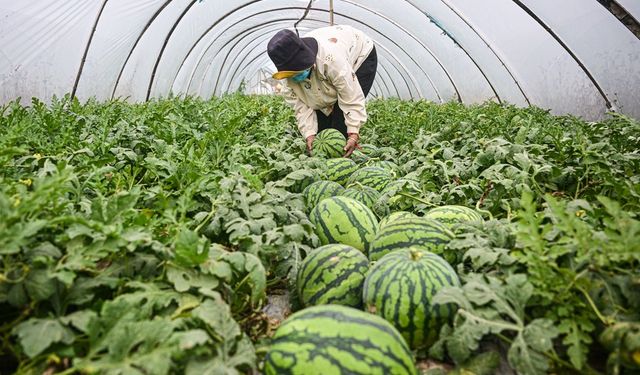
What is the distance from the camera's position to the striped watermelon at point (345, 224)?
260cm

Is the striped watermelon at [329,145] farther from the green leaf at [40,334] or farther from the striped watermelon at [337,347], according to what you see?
the green leaf at [40,334]

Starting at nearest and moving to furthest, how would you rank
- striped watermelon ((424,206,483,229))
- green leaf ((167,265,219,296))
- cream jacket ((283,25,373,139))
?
green leaf ((167,265,219,296)) < striped watermelon ((424,206,483,229)) < cream jacket ((283,25,373,139))

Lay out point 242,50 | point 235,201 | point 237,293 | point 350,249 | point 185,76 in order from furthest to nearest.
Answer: point 242,50 → point 185,76 → point 235,201 → point 350,249 → point 237,293

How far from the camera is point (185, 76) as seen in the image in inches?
570

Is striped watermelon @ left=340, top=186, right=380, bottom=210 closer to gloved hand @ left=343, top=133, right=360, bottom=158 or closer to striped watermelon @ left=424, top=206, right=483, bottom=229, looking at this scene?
striped watermelon @ left=424, top=206, right=483, bottom=229

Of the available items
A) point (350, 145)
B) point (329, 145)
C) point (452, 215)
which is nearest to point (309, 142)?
point (329, 145)

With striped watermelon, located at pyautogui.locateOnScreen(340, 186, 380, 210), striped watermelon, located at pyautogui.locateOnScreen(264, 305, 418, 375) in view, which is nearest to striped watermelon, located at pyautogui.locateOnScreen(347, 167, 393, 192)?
striped watermelon, located at pyautogui.locateOnScreen(340, 186, 380, 210)

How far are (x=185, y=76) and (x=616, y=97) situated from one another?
11.8 m

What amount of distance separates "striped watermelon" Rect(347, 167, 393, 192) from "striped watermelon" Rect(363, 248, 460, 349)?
1639mm

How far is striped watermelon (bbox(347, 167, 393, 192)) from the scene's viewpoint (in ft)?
11.6

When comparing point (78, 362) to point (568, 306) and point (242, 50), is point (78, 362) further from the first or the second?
point (242, 50)

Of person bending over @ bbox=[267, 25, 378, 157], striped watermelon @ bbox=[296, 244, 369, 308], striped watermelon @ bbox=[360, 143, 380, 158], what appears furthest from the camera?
striped watermelon @ bbox=[360, 143, 380, 158]

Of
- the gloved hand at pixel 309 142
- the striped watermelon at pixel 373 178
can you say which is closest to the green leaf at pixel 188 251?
the striped watermelon at pixel 373 178

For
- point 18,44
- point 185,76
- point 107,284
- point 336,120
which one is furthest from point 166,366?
point 185,76
